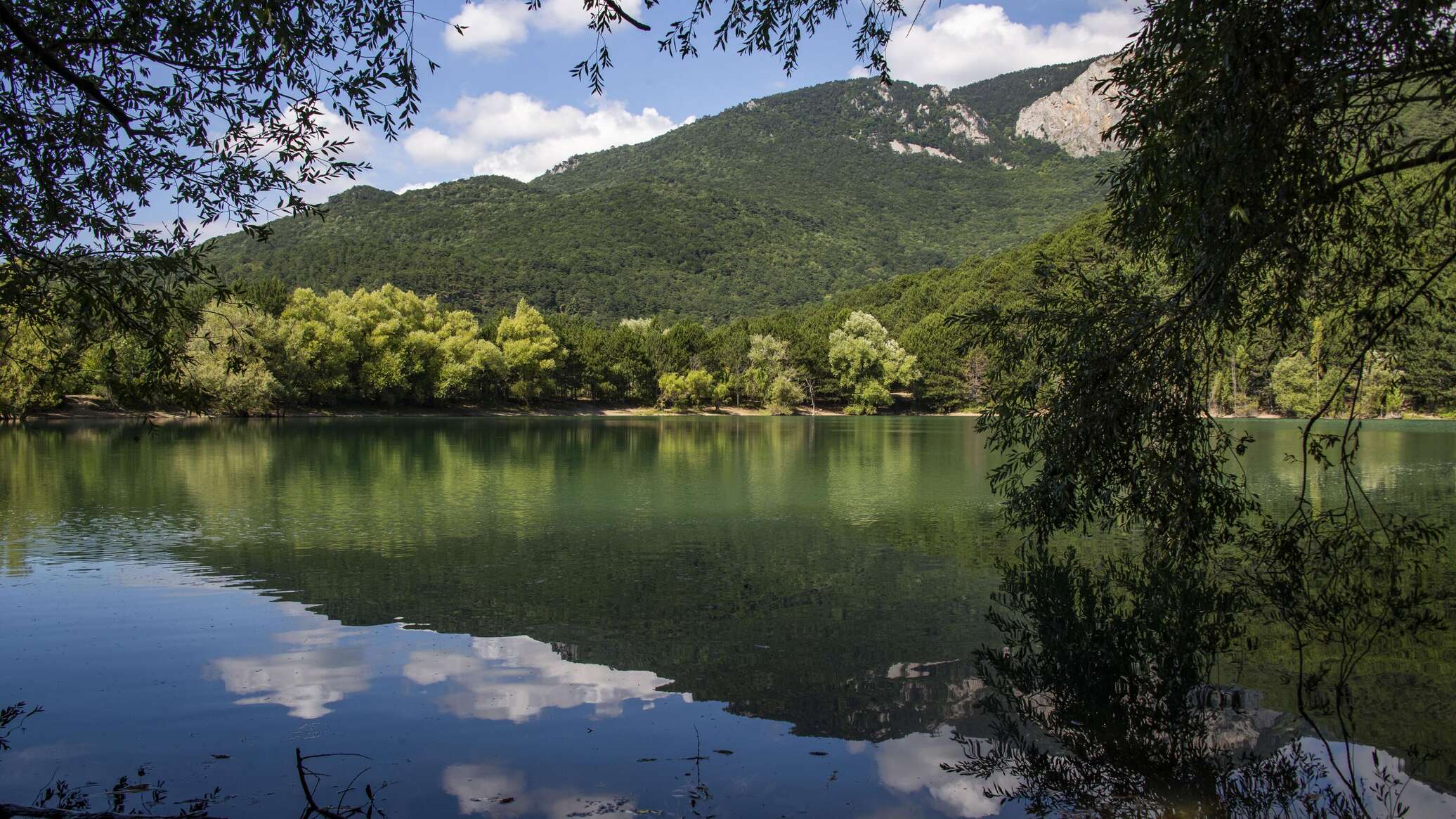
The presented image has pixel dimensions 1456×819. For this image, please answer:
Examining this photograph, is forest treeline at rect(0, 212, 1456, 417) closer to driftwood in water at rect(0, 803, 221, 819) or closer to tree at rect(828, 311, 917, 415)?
tree at rect(828, 311, 917, 415)

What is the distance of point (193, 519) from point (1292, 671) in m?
19.2

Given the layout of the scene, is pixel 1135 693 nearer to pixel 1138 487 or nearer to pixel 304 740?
pixel 1138 487

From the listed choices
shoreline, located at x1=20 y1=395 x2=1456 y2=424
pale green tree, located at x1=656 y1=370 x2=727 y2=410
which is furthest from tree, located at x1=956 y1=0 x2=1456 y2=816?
pale green tree, located at x1=656 y1=370 x2=727 y2=410

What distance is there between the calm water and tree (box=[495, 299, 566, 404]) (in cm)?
5976

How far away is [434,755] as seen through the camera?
6938 mm

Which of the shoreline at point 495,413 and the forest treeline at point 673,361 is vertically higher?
the forest treeline at point 673,361

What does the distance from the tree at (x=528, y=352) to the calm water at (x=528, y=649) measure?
2353 inches

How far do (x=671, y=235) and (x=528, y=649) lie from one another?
15265 centimetres

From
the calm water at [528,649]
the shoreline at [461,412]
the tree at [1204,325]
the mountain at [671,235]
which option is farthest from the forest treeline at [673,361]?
the tree at [1204,325]

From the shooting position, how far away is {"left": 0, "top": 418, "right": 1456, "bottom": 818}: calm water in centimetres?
662

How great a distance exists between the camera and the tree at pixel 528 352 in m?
83.9

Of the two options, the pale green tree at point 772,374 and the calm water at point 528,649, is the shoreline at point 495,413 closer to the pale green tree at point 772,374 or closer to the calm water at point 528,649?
the pale green tree at point 772,374

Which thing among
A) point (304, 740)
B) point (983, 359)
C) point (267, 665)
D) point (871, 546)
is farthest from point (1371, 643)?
point (983, 359)

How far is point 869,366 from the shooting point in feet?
309
